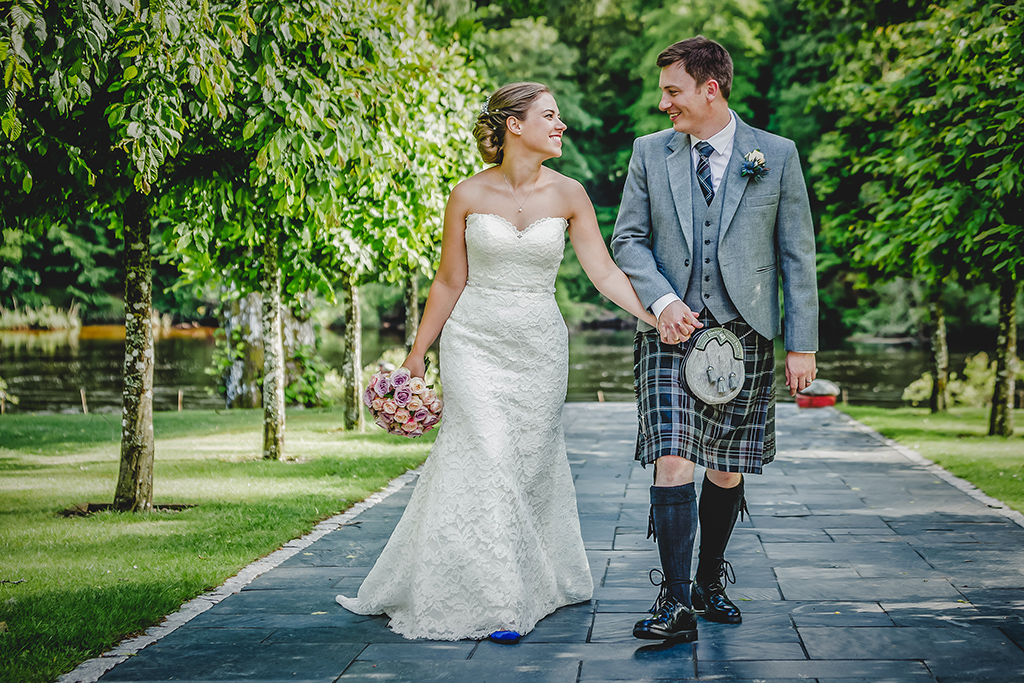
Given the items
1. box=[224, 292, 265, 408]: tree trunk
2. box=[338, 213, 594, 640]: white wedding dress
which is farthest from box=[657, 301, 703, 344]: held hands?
box=[224, 292, 265, 408]: tree trunk

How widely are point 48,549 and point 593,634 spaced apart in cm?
353

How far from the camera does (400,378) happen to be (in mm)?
4410

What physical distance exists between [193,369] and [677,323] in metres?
28.6

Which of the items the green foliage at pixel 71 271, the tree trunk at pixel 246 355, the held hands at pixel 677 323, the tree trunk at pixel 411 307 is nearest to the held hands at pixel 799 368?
the held hands at pixel 677 323

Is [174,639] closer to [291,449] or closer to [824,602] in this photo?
[824,602]

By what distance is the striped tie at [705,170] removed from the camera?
13.7 ft

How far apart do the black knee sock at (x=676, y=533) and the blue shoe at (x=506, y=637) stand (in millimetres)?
650

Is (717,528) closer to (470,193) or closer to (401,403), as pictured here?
(401,403)

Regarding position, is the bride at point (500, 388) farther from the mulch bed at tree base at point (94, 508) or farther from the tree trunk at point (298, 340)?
the tree trunk at point (298, 340)

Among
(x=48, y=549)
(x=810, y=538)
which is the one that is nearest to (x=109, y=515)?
(x=48, y=549)

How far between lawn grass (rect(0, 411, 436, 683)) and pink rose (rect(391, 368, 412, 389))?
1.51 meters

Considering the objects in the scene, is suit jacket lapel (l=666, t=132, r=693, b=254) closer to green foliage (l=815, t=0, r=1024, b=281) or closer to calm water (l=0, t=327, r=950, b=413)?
green foliage (l=815, t=0, r=1024, b=281)

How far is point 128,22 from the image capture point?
5.47 meters

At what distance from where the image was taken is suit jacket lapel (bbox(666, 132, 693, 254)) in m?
4.12
